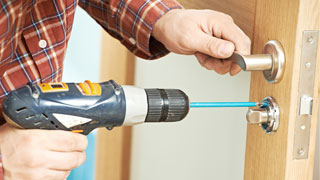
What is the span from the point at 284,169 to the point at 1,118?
43cm

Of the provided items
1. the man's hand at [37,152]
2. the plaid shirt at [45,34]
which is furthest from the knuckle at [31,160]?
the plaid shirt at [45,34]

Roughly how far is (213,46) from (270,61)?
10cm

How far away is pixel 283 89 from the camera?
1.93ft

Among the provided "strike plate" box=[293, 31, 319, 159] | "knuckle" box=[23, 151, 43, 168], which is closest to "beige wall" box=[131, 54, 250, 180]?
"strike plate" box=[293, 31, 319, 159]

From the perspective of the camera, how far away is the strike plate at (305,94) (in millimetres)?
566

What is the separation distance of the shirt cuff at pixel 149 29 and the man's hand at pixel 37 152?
0.23m

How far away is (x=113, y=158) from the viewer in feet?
4.70

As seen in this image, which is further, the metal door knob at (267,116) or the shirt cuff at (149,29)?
the shirt cuff at (149,29)

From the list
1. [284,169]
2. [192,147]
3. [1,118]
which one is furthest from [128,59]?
[284,169]

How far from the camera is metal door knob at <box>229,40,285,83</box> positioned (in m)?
0.59

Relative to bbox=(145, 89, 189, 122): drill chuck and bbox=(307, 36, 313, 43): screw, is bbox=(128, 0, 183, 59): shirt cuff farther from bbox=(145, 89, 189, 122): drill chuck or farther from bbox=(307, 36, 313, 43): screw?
bbox=(307, 36, 313, 43): screw

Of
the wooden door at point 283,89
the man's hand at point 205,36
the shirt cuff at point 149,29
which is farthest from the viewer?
the shirt cuff at point 149,29

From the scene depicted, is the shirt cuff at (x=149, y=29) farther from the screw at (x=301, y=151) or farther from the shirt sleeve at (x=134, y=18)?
the screw at (x=301, y=151)

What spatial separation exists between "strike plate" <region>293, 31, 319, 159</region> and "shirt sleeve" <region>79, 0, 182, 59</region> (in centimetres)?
27
